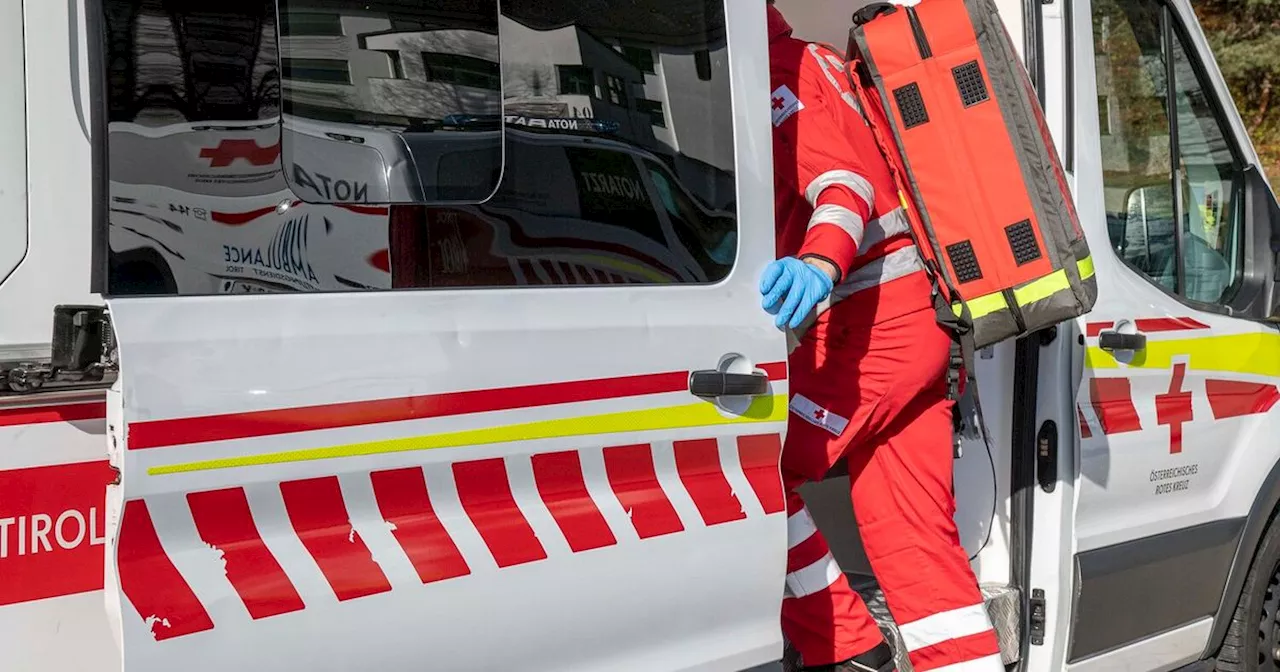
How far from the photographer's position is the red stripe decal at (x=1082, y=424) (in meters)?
3.07

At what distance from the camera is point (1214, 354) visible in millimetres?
3412

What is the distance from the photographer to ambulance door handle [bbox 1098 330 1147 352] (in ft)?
10.1

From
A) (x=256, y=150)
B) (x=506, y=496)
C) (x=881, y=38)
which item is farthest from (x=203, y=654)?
(x=881, y=38)

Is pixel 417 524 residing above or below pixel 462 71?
below

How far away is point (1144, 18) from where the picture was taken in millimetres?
3361

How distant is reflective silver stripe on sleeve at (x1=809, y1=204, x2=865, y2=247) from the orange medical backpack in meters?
0.23

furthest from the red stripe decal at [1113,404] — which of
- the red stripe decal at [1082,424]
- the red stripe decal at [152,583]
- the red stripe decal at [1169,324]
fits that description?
the red stripe decal at [152,583]

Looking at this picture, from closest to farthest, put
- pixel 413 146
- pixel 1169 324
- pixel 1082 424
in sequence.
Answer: pixel 413 146 → pixel 1082 424 → pixel 1169 324

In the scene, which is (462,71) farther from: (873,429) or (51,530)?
(873,429)

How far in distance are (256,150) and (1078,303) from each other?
164cm

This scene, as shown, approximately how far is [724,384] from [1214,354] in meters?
1.86

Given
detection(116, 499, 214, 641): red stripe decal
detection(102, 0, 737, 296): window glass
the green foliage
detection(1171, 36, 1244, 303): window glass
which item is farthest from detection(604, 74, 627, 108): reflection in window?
the green foliage

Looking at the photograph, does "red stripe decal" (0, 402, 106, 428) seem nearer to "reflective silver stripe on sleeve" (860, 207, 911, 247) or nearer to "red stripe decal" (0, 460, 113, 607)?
"red stripe decal" (0, 460, 113, 607)

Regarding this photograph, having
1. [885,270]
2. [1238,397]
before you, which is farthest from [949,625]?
[1238,397]
